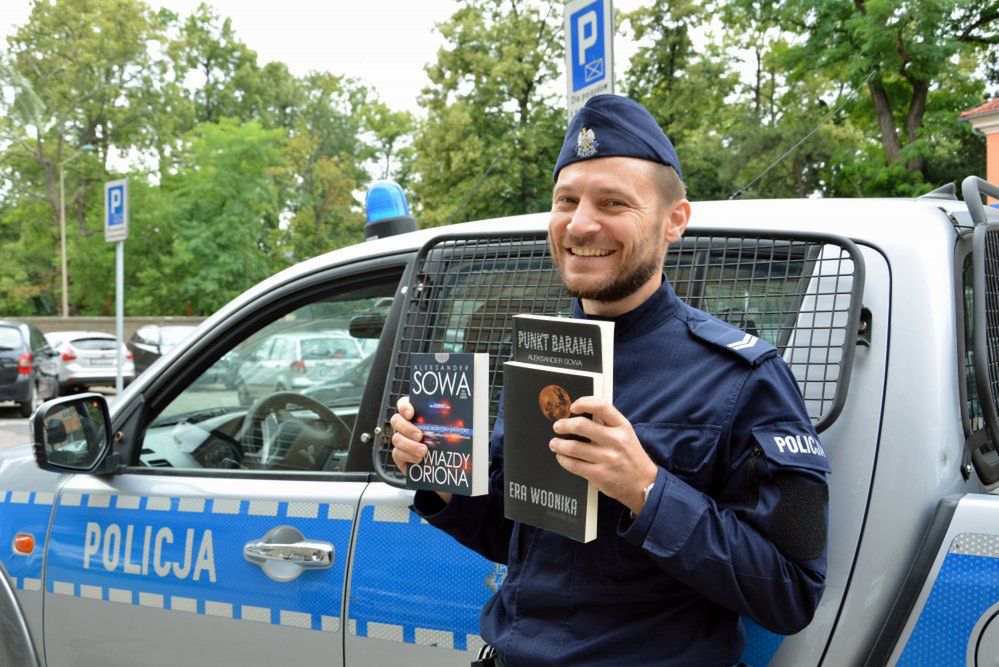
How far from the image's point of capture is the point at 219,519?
224cm

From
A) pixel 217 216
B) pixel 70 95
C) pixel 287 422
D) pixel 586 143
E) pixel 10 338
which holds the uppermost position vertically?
pixel 70 95

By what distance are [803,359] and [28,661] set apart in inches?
90.1

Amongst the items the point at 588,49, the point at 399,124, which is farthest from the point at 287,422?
the point at 399,124

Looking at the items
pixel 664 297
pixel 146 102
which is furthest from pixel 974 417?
pixel 146 102

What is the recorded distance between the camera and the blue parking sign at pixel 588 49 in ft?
14.7

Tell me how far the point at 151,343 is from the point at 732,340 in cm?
1792

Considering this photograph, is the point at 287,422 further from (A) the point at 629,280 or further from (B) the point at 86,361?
(B) the point at 86,361

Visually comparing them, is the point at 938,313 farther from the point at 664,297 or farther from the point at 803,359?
the point at 664,297

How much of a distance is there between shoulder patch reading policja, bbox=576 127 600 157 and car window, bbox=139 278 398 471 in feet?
3.12

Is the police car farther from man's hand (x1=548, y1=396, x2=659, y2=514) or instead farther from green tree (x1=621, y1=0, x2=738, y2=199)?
green tree (x1=621, y1=0, x2=738, y2=199)

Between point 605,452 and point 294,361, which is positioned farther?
point 294,361

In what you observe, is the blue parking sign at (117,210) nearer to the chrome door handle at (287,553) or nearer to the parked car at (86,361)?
the parked car at (86,361)

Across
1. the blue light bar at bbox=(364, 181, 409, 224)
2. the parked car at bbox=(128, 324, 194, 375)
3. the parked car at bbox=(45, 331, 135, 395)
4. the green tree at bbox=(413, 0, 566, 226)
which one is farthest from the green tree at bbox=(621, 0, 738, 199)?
the blue light bar at bbox=(364, 181, 409, 224)

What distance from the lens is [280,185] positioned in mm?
40688
